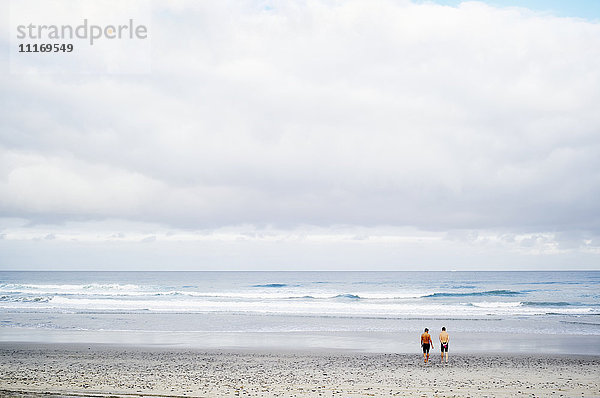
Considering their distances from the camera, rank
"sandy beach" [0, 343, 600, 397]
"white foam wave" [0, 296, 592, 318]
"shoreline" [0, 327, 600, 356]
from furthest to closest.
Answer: "white foam wave" [0, 296, 592, 318] < "shoreline" [0, 327, 600, 356] < "sandy beach" [0, 343, 600, 397]

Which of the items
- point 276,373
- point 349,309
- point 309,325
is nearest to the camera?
point 276,373

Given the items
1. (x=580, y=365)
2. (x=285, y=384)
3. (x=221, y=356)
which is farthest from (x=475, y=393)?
(x=221, y=356)

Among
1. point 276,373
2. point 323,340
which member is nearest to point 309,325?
point 323,340

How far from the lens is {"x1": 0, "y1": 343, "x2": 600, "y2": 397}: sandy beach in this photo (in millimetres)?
13555

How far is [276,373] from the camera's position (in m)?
16.3

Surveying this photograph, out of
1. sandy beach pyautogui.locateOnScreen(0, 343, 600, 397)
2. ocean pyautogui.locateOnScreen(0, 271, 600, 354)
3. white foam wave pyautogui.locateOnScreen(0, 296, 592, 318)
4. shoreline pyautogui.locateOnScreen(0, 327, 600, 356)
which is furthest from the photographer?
white foam wave pyautogui.locateOnScreen(0, 296, 592, 318)

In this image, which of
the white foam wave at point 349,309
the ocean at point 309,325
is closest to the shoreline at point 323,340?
the ocean at point 309,325

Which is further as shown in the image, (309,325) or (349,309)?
(349,309)

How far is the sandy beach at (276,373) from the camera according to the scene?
1355 centimetres

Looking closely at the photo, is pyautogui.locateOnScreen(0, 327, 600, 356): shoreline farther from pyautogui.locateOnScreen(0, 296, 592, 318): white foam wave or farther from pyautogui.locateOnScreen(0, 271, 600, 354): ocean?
pyautogui.locateOnScreen(0, 296, 592, 318): white foam wave

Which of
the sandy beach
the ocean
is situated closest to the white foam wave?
the ocean

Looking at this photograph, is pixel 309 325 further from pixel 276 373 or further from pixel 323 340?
pixel 276 373

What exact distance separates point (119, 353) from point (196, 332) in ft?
22.4

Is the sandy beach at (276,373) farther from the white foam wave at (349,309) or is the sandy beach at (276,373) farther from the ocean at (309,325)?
the white foam wave at (349,309)
